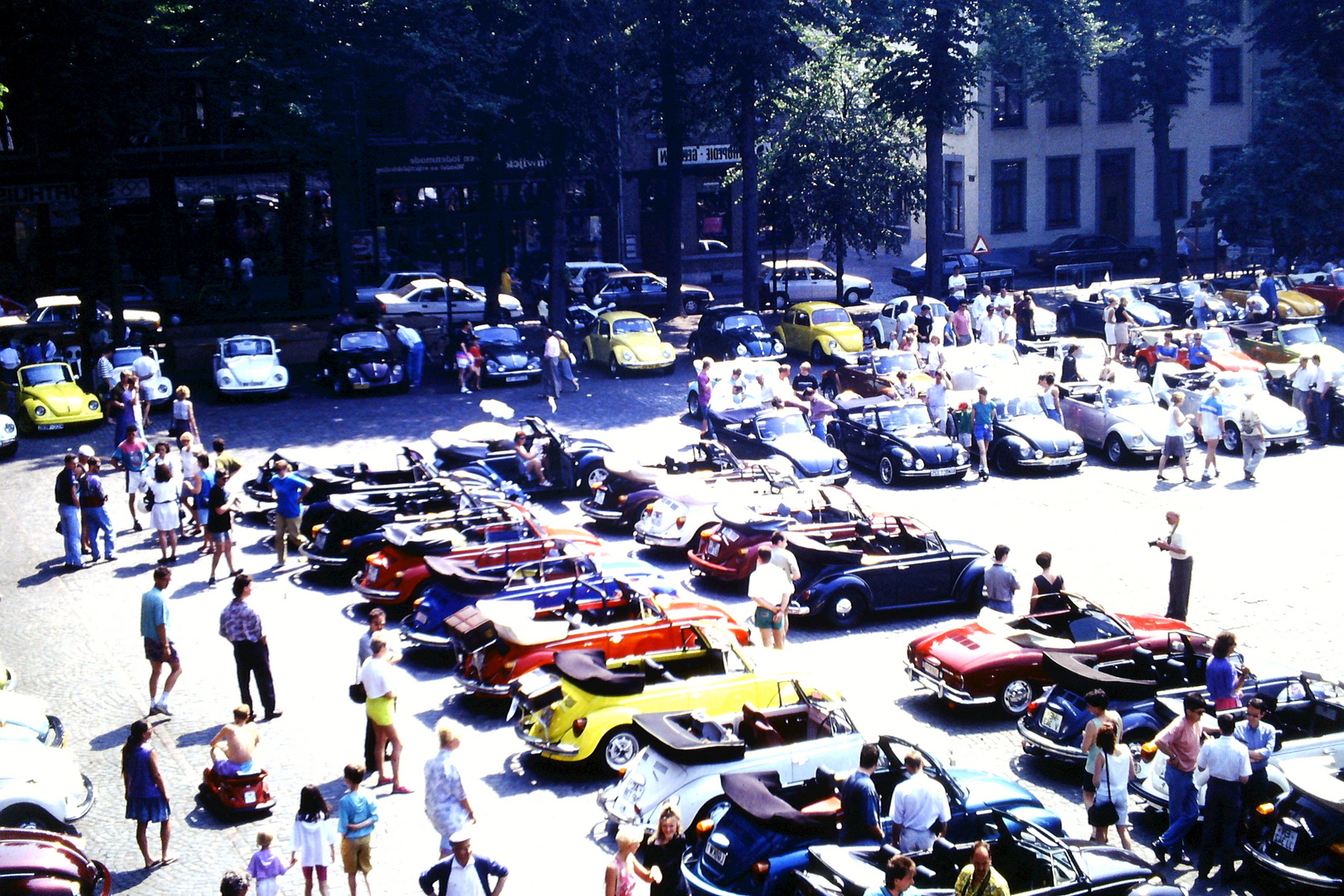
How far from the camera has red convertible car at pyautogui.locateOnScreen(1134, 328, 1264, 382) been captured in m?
28.5

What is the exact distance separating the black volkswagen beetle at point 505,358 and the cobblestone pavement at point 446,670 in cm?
459

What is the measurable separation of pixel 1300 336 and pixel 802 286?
16636 mm

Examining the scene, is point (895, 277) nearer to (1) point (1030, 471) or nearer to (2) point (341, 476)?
(1) point (1030, 471)

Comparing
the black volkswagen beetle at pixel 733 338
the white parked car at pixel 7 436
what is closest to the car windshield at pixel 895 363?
the black volkswagen beetle at pixel 733 338

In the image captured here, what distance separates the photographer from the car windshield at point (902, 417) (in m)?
24.1

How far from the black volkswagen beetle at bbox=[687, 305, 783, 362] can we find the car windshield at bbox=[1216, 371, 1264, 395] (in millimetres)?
10889

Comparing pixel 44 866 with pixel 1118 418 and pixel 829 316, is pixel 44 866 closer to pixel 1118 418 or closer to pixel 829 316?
pixel 1118 418

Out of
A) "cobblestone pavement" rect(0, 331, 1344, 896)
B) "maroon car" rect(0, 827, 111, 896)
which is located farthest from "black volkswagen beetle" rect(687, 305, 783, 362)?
"maroon car" rect(0, 827, 111, 896)

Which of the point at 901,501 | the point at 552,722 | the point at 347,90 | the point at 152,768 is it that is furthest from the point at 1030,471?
the point at 347,90

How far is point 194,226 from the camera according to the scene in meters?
46.4

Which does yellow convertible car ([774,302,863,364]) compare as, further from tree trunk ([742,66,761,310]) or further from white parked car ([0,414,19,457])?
white parked car ([0,414,19,457])

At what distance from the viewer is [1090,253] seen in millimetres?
48812

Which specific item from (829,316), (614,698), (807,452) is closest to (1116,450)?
(807,452)

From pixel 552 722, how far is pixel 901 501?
38.1 feet
